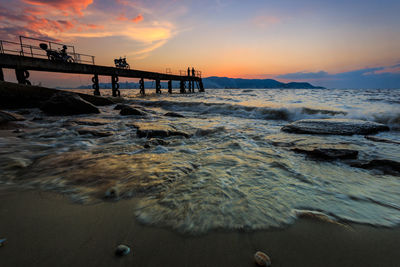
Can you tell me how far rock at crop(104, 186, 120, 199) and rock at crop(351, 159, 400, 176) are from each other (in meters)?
3.19

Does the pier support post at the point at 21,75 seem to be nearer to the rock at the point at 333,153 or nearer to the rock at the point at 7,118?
the rock at the point at 7,118

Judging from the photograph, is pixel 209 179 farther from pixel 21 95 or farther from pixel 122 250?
pixel 21 95

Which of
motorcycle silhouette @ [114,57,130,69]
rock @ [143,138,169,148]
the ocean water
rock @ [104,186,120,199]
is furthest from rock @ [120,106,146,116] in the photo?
motorcycle silhouette @ [114,57,130,69]

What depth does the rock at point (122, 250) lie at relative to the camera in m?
1.13

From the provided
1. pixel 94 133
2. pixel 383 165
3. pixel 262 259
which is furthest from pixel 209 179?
pixel 94 133

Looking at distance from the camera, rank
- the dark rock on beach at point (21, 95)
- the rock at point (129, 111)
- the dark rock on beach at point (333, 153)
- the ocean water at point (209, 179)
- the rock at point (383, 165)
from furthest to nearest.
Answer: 1. the dark rock on beach at point (21, 95)
2. the rock at point (129, 111)
3. the dark rock on beach at point (333, 153)
4. the rock at point (383, 165)
5. the ocean water at point (209, 179)

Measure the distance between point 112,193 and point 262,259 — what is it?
58.4 inches

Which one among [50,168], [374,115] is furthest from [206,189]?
[374,115]

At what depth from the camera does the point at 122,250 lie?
115cm

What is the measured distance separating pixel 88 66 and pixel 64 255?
71.6 feet

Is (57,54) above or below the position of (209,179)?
above

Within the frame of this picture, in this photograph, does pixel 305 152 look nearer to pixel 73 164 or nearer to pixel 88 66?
pixel 73 164

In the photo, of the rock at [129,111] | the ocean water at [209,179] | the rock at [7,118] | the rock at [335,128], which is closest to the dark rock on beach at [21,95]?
the rock at [7,118]

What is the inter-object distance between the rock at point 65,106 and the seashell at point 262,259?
9.10 metres
